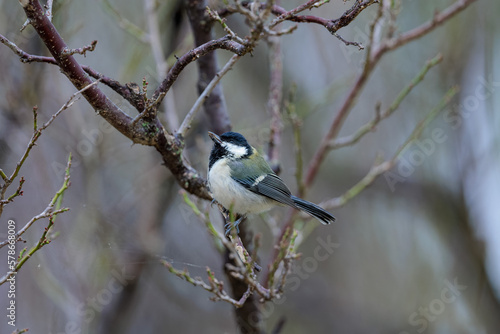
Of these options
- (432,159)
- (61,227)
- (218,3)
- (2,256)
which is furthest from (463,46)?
(2,256)

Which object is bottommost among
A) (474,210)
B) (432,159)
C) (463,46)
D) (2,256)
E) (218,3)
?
(2,256)

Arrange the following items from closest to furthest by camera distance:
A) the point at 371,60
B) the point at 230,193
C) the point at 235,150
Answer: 1. the point at 230,193
2. the point at 235,150
3. the point at 371,60

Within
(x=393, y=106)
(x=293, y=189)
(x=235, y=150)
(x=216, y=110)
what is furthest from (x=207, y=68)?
(x=293, y=189)

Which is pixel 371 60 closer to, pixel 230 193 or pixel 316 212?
pixel 316 212

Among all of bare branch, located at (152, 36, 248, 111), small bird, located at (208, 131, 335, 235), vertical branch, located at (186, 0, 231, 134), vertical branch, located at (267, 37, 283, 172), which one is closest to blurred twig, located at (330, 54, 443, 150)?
vertical branch, located at (267, 37, 283, 172)

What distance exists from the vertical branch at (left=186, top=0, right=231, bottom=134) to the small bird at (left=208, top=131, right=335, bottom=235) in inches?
8.2

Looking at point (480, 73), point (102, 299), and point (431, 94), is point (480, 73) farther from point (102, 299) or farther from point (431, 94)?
point (102, 299)

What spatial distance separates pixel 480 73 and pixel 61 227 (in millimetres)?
3878

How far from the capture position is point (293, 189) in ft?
17.7

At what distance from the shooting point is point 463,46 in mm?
4387

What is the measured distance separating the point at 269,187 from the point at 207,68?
2.65 ft

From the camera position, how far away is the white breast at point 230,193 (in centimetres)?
260

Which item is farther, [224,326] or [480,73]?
[224,326]

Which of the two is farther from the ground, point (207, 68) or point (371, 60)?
point (371, 60)
